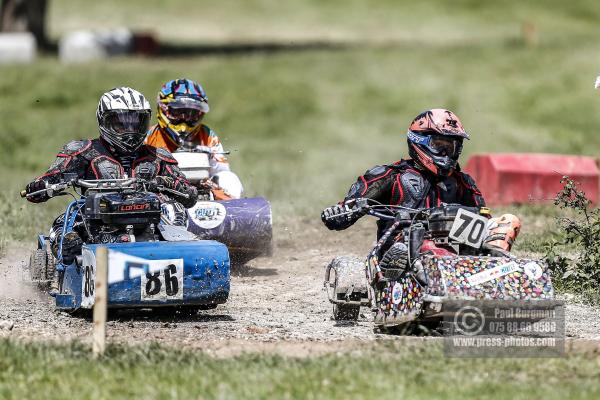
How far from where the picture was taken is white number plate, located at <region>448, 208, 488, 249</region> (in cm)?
1021

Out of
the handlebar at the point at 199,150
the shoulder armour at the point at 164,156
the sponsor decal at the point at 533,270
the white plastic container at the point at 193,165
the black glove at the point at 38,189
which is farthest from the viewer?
the handlebar at the point at 199,150

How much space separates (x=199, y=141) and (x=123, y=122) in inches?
154

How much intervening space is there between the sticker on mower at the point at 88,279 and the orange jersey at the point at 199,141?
4.86 meters

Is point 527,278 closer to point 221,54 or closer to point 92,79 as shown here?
point 92,79

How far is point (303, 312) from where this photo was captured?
39.1 feet

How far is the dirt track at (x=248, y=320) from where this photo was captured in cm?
985

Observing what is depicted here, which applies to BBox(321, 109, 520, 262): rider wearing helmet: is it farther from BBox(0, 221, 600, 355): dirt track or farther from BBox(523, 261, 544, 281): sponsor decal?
BBox(0, 221, 600, 355): dirt track

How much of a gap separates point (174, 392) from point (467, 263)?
2.99 m

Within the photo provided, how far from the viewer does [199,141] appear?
15.9 meters

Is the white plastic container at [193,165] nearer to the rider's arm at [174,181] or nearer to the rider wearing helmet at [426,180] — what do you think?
the rider's arm at [174,181]

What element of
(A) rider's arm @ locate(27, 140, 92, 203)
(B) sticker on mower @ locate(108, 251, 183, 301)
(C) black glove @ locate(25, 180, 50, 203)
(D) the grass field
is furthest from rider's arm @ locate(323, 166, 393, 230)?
(D) the grass field

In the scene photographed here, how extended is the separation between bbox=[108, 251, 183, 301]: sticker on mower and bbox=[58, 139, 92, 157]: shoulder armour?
1.94 m
